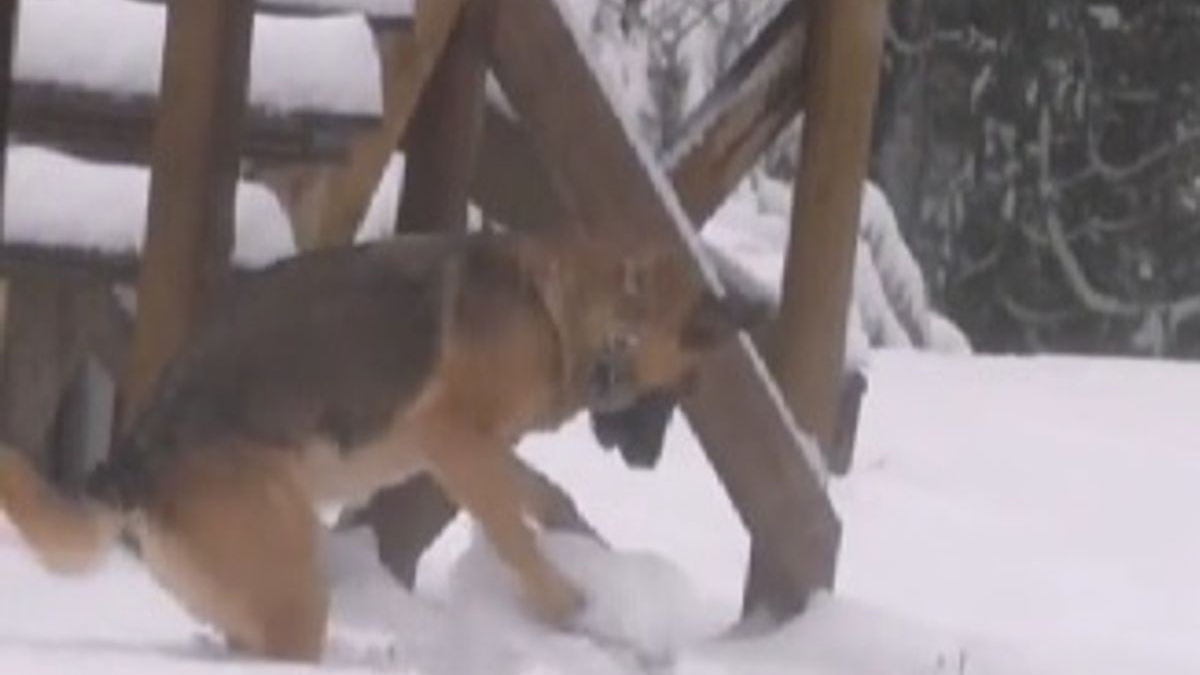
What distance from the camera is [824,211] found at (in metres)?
6.34

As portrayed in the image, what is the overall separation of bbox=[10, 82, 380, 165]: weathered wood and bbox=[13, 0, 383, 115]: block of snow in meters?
0.02

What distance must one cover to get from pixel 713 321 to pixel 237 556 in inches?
45.8

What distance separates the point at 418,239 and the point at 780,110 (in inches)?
36.7

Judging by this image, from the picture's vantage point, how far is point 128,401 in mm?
5652

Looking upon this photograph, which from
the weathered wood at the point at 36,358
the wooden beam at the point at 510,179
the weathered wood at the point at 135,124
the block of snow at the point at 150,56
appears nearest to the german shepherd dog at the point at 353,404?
the weathered wood at the point at 135,124

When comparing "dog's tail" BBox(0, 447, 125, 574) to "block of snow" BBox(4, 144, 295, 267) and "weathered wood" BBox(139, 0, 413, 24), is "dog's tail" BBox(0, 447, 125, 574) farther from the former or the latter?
"weathered wood" BBox(139, 0, 413, 24)

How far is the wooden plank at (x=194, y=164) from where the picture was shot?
5.34 meters

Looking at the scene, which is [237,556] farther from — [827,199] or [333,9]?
[827,199]

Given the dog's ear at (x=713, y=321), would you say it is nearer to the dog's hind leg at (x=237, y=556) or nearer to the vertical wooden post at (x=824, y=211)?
the vertical wooden post at (x=824, y=211)

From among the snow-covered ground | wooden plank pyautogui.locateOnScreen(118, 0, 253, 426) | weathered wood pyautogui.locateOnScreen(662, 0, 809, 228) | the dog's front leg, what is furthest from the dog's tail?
weathered wood pyautogui.locateOnScreen(662, 0, 809, 228)

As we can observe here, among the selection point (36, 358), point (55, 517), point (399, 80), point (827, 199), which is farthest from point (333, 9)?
point (55, 517)

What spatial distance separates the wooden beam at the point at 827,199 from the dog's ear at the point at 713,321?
0.30 meters

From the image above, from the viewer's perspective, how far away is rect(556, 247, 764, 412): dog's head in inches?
233

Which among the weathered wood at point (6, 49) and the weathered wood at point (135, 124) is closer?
the weathered wood at point (6, 49)
